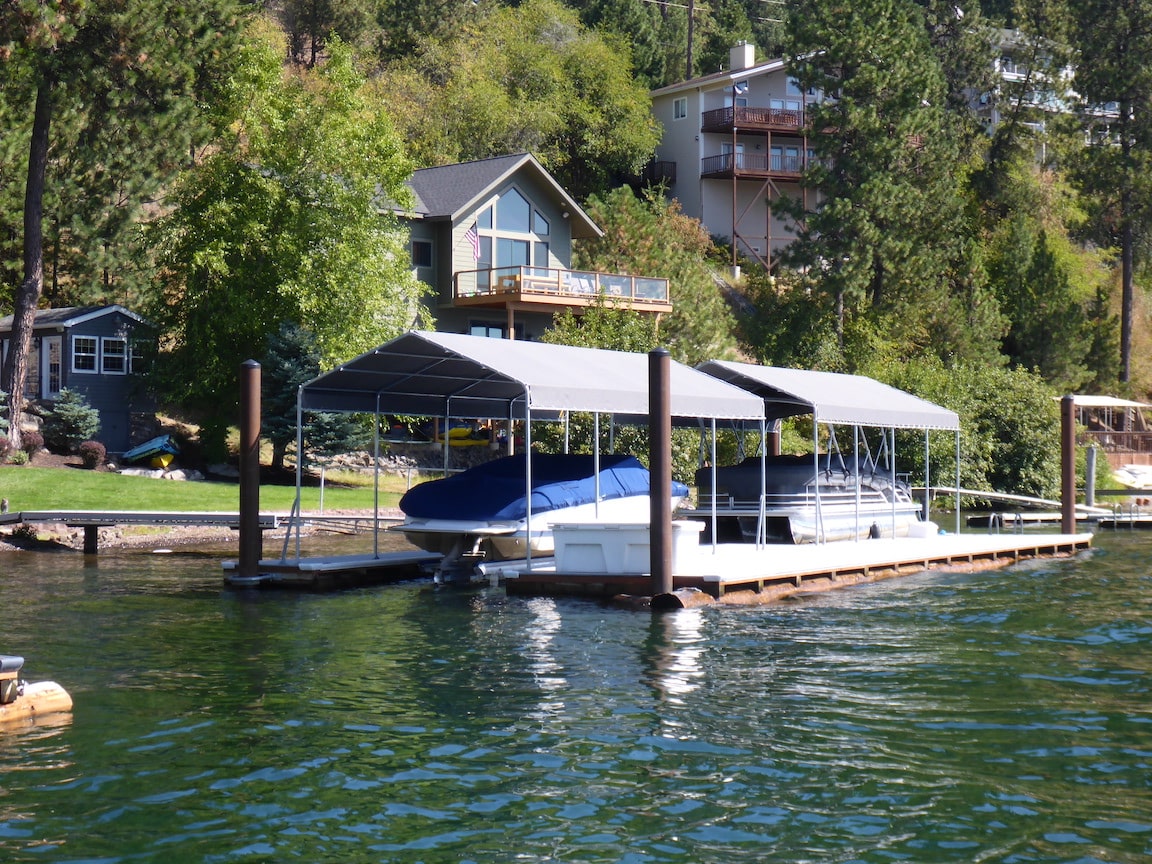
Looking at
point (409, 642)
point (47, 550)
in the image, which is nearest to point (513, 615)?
point (409, 642)

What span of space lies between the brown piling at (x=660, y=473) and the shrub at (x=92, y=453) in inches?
989

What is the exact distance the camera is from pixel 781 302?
61.3m

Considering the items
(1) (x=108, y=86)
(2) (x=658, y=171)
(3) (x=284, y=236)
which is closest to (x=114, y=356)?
(3) (x=284, y=236)

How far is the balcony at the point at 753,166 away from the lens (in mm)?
72562

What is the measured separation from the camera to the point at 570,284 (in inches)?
1989

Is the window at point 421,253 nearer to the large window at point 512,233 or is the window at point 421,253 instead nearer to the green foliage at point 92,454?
the large window at point 512,233

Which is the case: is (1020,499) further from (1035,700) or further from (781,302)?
(1035,700)

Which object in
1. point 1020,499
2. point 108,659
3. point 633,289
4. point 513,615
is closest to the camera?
point 108,659

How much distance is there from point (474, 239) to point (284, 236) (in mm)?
11534

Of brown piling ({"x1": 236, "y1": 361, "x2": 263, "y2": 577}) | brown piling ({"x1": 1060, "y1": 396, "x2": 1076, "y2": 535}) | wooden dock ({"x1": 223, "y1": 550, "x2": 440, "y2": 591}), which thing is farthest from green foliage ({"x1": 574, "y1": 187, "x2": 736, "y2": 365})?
brown piling ({"x1": 236, "y1": 361, "x2": 263, "y2": 577})

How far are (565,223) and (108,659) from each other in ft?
138

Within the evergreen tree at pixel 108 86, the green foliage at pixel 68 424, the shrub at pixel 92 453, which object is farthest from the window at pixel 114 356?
the shrub at pixel 92 453

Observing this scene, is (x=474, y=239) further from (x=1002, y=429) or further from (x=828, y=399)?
(x=828, y=399)

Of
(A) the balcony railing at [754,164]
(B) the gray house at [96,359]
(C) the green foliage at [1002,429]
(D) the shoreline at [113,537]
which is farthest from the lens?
(A) the balcony railing at [754,164]
